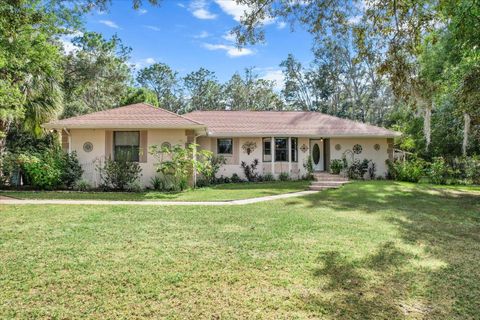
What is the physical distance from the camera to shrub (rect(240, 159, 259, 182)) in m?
18.2

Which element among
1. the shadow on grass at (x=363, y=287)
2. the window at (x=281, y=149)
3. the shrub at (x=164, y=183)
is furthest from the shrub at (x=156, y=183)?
the shadow on grass at (x=363, y=287)

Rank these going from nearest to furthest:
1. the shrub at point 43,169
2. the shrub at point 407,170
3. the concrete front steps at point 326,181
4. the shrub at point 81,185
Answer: the shrub at point 43,169 → the shrub at point 81,185 → the concrete front steps at point 326,181 → the shrub at point 407,170

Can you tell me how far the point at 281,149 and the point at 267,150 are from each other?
32.0 inches

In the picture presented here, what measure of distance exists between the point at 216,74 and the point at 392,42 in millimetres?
41841

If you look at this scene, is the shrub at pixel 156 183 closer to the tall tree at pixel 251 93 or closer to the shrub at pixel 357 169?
the shrub at pixel 357 169

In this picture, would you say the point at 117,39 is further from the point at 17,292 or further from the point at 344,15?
the point at 17,292

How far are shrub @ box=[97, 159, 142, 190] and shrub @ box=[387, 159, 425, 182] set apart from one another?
13834 millimetres

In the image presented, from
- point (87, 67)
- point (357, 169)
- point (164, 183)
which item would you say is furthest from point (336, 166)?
point (87, 67)

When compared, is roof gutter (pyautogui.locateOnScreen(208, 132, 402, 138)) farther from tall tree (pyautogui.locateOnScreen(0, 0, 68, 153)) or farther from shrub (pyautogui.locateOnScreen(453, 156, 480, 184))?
tall tree (pyautogui.locateOnScreen(0, 0, 68, 153))

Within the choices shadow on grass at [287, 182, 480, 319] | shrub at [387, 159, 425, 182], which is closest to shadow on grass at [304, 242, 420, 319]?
shadow on grass at [287, 182, 480, 319]

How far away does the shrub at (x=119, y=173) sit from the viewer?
1355 cm

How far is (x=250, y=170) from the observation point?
1838 centimetres

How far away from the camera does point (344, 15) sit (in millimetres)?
7266

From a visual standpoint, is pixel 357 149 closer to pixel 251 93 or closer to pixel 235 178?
pixel 235 178
